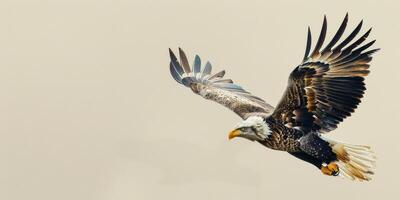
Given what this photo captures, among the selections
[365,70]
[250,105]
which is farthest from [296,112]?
[250,105]

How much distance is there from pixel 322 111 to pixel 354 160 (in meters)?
1.22

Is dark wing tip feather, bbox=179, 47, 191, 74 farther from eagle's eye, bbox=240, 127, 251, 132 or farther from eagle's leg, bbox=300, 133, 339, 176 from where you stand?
eagle's leg, bbox=300, 133, 339, 176

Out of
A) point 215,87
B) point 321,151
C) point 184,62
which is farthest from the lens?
Answer: point 184,62

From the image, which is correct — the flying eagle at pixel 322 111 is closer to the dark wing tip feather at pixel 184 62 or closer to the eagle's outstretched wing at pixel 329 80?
the eagle's outstretched wing at pixel 329 80

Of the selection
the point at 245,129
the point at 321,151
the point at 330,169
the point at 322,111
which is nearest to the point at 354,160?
the point at 330,169

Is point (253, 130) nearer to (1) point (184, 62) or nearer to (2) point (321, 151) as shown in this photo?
(2) point (321, 151)

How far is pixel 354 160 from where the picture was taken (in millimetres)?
15977

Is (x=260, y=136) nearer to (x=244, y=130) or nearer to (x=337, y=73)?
(x=244, y=130)

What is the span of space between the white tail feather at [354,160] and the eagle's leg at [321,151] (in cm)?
13

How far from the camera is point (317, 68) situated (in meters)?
14.9

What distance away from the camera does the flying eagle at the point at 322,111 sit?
14.9 meters

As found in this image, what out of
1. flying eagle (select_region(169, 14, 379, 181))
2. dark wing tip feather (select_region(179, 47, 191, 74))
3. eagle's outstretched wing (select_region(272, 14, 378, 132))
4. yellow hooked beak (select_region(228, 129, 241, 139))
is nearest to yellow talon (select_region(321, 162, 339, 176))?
flying eagle (select_region(169, 14, 379, 181))

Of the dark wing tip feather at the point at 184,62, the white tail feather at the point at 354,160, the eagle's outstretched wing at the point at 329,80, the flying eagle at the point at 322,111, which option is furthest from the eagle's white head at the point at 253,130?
the dark wing tip feather at the point at 184,62

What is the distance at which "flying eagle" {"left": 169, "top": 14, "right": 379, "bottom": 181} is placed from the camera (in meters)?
14.9
